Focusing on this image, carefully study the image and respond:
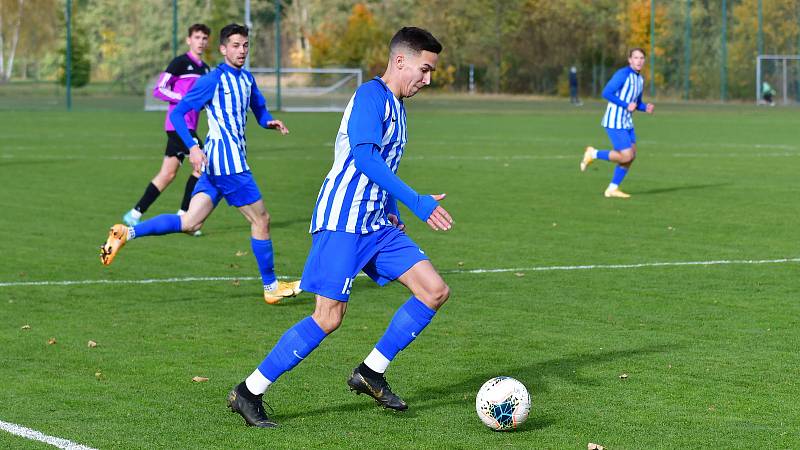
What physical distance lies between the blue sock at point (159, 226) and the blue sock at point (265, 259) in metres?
0.88

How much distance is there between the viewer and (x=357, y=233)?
21.5 feet

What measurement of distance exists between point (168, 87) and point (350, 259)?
8616 mm

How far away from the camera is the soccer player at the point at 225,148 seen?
1063 cm

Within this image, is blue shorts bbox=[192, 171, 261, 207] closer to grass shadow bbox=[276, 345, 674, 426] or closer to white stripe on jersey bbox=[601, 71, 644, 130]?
grass shadow bbox=[276, 345, 674, 426]

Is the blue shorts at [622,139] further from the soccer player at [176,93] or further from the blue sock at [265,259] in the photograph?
the blue sock at [265,259]

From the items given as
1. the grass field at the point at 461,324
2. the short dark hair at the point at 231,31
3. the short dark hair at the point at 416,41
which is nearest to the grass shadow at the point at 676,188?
the grass field at the point at 461,324

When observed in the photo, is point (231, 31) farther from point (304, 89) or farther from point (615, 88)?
point (304, 89)

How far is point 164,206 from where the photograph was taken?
17688 mm

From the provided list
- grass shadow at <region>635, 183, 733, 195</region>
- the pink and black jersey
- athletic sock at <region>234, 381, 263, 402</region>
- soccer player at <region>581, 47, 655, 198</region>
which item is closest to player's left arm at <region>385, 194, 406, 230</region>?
athletic sock at <region>234, 381, 263, 402</region>

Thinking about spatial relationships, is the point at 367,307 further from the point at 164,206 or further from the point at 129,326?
the point at 164,206

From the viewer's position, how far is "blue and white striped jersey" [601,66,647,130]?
19094 millimetres

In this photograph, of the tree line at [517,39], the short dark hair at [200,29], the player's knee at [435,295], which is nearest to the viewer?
the player's knee at [435,295]

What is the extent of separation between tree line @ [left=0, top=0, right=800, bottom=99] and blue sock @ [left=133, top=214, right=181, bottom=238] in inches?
1943

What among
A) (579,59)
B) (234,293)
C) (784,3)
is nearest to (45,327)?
(234,293)
